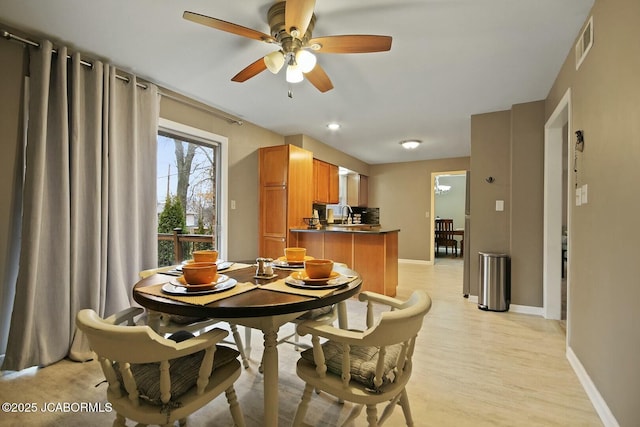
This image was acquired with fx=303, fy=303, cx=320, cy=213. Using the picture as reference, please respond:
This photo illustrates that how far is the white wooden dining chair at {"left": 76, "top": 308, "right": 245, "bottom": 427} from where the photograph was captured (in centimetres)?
98

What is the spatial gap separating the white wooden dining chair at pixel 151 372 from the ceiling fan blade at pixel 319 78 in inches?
71.5

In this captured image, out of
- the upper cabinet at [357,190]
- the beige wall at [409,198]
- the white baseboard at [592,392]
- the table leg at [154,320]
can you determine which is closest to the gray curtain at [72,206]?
the table leg at [154,320]

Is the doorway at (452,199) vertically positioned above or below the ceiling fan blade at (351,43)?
below

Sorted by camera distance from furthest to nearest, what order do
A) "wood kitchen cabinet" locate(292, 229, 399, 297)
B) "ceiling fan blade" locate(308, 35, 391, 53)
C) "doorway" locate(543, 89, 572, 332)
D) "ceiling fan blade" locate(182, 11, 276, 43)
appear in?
"wood kitchen cabinet" locate(292, 229, 399, 297), "doorway" locate(543, 89, 572, 332), "ceiling fan blade" locate(308, 35, 391, 53), "ceiling fan blade" locate(182, 11, 276, 43)

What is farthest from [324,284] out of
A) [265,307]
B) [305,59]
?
[305,59]

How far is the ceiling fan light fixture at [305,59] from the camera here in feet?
5.93

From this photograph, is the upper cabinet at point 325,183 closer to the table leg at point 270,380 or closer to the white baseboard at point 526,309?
the white baseboard at point 526,309

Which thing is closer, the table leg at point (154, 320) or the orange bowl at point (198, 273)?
the orange bowl at point (198, 273)

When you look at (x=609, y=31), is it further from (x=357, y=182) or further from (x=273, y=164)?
(x=357, y=182)

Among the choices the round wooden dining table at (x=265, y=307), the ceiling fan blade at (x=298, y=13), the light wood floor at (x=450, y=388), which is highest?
the ceiling fan blade at (x=298, y=13)

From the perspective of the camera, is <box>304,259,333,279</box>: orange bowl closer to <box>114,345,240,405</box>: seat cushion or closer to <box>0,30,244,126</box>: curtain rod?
<box>114,345,240,405</box>: seat cushion

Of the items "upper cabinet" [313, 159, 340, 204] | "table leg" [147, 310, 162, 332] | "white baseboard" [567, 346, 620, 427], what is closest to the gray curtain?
"table leg" [147, 310, 162, 332]

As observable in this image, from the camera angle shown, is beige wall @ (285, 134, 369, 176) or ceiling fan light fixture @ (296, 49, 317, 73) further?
beige wall @ (285, 134, 369, 176)

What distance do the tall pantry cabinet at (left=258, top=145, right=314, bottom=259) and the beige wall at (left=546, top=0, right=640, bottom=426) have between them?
3.00 meters
